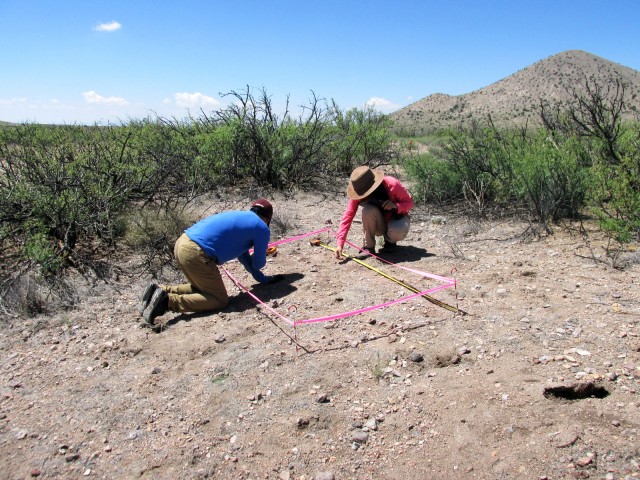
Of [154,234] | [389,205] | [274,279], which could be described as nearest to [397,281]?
[389,205]

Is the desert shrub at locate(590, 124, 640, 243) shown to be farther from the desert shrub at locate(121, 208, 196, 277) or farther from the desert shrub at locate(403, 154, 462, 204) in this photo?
the desert shrub at locate(121, 208, 196, 277)

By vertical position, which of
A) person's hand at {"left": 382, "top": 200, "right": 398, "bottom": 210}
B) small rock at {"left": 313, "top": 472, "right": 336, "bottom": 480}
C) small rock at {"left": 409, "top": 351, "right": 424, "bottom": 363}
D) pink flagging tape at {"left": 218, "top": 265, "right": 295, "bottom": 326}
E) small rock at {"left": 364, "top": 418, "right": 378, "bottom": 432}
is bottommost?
small rock at {"left": 313, "top": 472, "right": 336, "bottom": 480}

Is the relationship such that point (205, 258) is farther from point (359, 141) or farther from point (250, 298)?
point (359, 141)

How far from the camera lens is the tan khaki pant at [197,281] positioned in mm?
4340

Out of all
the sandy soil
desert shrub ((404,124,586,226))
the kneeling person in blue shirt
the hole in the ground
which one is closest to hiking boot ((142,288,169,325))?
the kneeling person in blue shirt

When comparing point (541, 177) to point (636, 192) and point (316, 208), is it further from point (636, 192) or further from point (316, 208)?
point (316, 208)

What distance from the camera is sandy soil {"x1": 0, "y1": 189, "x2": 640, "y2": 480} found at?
2531 mm

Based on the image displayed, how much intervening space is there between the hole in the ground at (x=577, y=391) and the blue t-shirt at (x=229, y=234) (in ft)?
8.74

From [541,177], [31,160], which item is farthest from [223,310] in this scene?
[541,177]

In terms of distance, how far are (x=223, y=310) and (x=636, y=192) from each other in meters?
4.05

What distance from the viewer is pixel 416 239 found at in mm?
6141

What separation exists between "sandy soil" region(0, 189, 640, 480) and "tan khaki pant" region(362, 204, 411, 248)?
660mm

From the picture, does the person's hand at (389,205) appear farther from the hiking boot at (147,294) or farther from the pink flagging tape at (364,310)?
the hiking boot at (147,294)

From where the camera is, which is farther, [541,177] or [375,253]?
[541,177]
